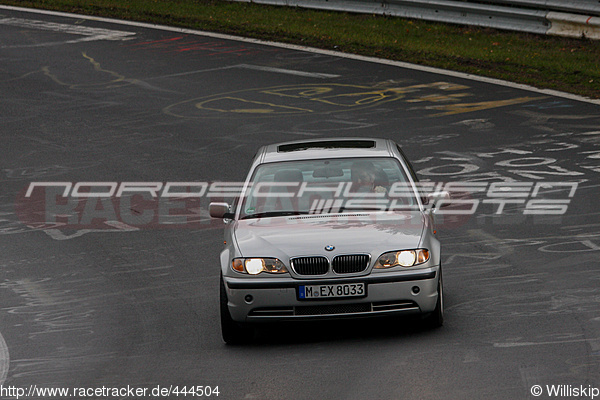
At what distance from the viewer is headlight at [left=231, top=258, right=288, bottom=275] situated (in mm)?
7992

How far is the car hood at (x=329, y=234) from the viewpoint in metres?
8.00

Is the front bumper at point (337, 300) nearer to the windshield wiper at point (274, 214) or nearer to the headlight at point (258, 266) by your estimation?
the headlight at point (258, 266)

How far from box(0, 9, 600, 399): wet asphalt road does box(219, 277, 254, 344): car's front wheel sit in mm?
144

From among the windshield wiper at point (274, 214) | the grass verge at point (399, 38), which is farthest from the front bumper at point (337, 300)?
the grass verge at point (399, 38)

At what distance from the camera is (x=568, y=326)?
8078 mm

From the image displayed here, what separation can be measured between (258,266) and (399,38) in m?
17.1

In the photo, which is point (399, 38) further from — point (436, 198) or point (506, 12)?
point (436, 198)

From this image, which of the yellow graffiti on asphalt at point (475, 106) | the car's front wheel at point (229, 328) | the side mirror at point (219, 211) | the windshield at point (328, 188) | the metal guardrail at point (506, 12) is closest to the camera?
the car's front wheel at point (229, 328)

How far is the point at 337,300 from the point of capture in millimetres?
7918

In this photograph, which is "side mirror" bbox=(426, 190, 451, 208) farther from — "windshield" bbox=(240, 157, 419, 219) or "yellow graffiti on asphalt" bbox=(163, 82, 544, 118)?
"yellow graffiti on asphalt" bbox=(163, 82, 544, 118)

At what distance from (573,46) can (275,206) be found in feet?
50.1

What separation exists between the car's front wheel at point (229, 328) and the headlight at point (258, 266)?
23 centimetres

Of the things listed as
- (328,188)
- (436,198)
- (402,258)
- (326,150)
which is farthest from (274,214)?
(436,198)

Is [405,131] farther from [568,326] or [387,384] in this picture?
[387,384]
